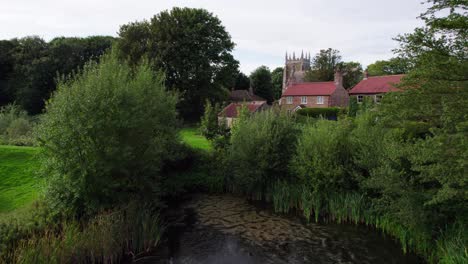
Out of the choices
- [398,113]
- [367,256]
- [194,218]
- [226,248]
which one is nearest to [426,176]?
[398,113]

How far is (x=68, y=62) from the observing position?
52625mm

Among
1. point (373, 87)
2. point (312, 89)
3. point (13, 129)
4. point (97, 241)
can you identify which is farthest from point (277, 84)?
point (97, 241)

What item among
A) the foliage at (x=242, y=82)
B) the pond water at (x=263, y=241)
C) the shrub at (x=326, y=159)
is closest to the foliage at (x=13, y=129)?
the pond water at (x=263, y=241)

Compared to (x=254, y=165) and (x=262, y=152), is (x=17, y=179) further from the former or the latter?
(x=262, y=152)

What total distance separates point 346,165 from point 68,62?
52.0 metres

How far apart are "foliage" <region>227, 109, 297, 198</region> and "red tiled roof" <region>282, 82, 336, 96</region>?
1309 inches

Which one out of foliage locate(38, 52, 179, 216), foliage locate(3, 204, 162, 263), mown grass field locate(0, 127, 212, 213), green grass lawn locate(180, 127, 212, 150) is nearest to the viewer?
foliage locate(3, 204, 162, 263)

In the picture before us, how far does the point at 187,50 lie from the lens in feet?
139

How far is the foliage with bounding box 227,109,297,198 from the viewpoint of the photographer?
18.4m

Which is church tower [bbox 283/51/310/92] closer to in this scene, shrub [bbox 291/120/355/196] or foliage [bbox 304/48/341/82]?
foliage [bbox 304/48/341/82]

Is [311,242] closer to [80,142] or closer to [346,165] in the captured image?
[346,165]

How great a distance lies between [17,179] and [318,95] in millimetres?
43948

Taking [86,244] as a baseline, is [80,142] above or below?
above

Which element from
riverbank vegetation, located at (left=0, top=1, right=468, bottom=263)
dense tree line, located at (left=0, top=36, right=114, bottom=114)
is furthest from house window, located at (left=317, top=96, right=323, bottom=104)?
dense tree line, located at (left=0, top=36, right=114, bottom=114)
